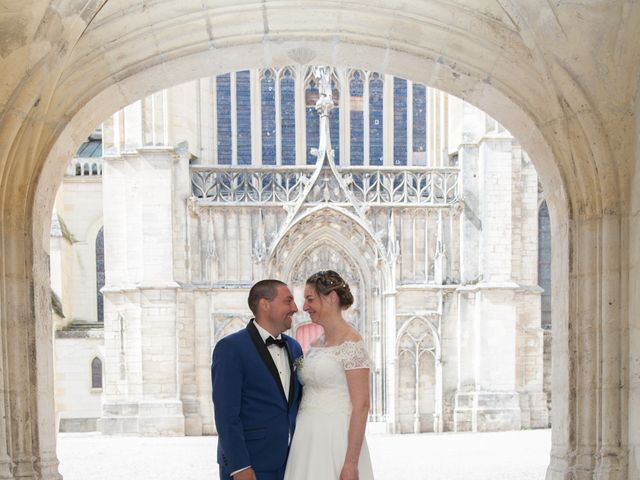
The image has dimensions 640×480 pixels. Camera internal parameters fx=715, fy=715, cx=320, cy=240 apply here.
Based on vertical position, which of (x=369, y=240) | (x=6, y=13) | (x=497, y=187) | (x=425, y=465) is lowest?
(x=425, y=465)

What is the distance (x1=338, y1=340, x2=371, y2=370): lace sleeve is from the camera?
3.58 m

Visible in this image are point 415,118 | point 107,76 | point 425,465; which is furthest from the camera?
point 415,118

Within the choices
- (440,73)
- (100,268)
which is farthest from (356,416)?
(100,268)

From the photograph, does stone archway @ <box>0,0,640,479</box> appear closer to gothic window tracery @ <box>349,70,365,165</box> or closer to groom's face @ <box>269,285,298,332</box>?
groom's face @ <box>269,285,298,332</box>

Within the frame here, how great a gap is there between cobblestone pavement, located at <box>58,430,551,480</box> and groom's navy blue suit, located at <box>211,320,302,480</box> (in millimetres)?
5433

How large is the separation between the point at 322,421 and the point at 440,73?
2588 mm

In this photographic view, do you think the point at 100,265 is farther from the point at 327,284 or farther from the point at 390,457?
the point at 327,284

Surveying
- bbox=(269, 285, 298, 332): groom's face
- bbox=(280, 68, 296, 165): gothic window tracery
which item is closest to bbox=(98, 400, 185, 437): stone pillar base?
bbox=(280, 68, 296, 165): gothic window tracery

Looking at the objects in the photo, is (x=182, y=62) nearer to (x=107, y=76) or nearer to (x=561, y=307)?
(x=107, y=76)

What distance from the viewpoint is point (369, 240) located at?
14.7 meters

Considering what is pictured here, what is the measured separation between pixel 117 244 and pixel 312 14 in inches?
420

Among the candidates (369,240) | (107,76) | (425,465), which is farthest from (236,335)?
(369,240)

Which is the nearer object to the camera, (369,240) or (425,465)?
(425,465)

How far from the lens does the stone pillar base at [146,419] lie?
45.1 feet
